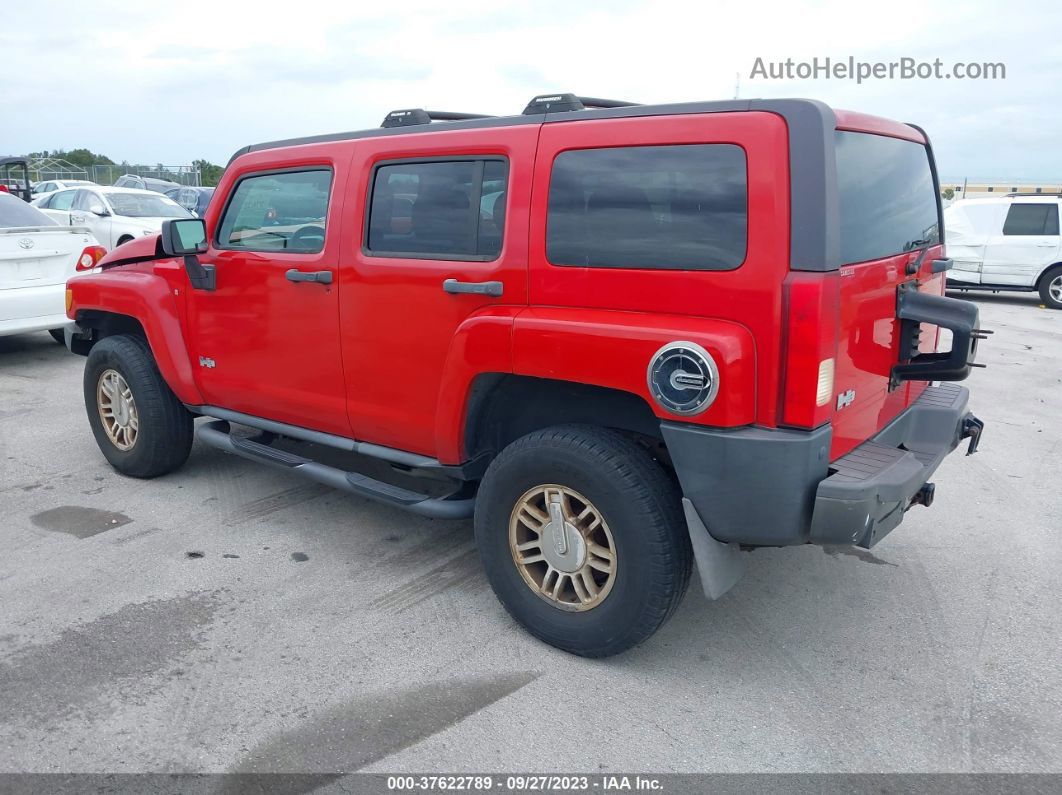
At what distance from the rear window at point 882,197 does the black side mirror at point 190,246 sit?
3.11 meters

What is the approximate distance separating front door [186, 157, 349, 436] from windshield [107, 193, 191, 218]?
10.7 metres

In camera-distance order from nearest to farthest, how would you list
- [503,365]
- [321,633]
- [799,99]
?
[799,99], [503,365], [321,633]

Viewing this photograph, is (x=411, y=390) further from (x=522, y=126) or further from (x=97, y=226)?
(x=97, y=226)

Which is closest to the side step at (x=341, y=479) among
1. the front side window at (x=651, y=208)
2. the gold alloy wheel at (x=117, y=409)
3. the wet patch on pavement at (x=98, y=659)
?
the gold alloy wheel at (x=117, y=409)

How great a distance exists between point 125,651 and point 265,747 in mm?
895

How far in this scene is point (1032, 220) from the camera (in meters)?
13.6

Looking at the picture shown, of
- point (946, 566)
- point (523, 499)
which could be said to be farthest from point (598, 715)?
point (946, 566)

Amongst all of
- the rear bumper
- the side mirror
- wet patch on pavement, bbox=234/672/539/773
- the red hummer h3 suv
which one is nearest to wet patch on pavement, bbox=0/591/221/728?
wet patch on pavement, bbox=234/672/539/773

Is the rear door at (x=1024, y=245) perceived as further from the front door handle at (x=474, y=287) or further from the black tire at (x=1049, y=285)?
the front door handle at (x=474, y=287)

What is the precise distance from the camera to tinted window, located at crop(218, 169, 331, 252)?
4.08 meters

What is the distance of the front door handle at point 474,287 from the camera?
3.36 metres

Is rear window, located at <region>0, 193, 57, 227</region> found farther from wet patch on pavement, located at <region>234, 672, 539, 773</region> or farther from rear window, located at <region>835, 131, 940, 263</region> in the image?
rear window, located at <region>835, 131, 940, 263</region>

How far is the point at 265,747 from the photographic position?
2799mm

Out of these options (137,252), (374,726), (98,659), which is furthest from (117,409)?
(374,726)
